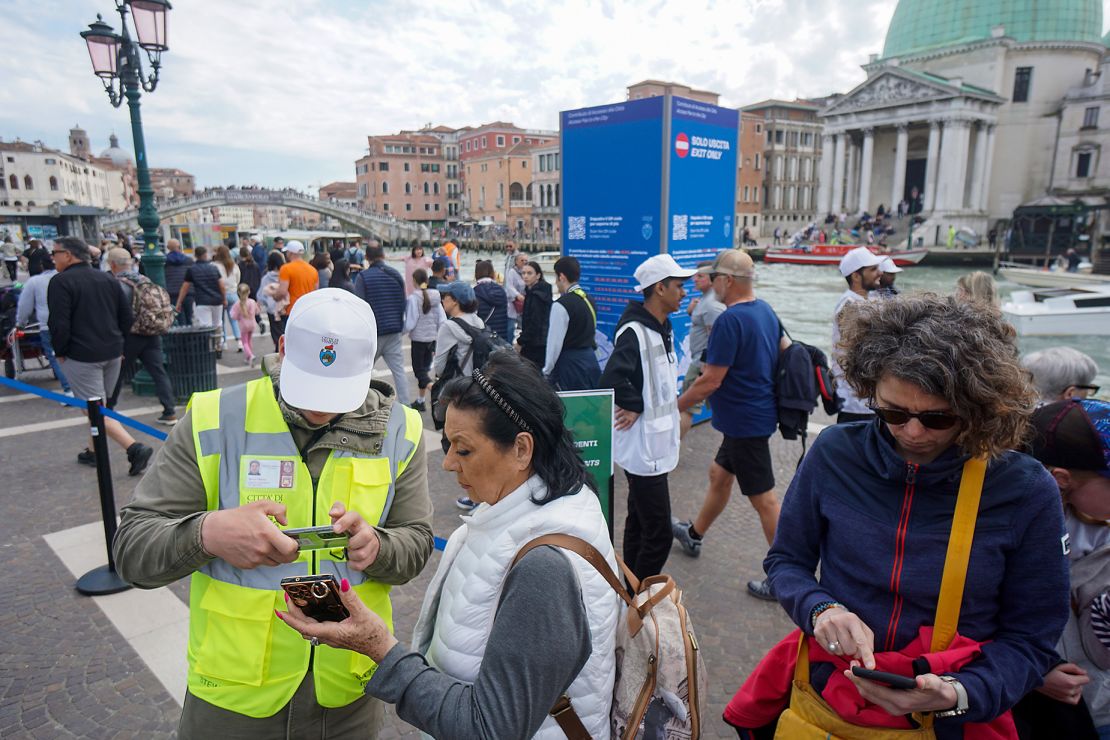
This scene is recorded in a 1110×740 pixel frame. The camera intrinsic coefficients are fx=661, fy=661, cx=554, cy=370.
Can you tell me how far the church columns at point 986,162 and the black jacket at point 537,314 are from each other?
67.0 m

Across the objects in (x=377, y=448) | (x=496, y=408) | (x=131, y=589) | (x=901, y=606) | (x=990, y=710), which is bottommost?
(x=131, y=589)

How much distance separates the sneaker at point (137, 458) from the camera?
5525mm

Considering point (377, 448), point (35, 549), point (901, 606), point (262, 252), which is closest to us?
point (901, 606)

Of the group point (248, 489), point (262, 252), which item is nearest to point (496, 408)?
point (248, 489)

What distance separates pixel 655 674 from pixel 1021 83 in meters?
77.2

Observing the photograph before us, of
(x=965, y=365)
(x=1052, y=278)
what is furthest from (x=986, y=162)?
(x=965, y=365)

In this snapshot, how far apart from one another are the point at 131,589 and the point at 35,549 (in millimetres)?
988

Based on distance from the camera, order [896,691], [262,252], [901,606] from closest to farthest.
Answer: [896,691] < [901,606] < [262,252]

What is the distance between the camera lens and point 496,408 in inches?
59.2

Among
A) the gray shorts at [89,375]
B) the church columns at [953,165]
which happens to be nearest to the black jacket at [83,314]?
the gray shorts at [89,375]

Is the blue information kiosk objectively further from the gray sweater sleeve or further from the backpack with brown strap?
the gray sweater sleeve

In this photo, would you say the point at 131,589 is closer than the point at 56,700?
No

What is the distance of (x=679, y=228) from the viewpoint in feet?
22.9

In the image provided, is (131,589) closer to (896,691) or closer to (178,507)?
(178,507)
